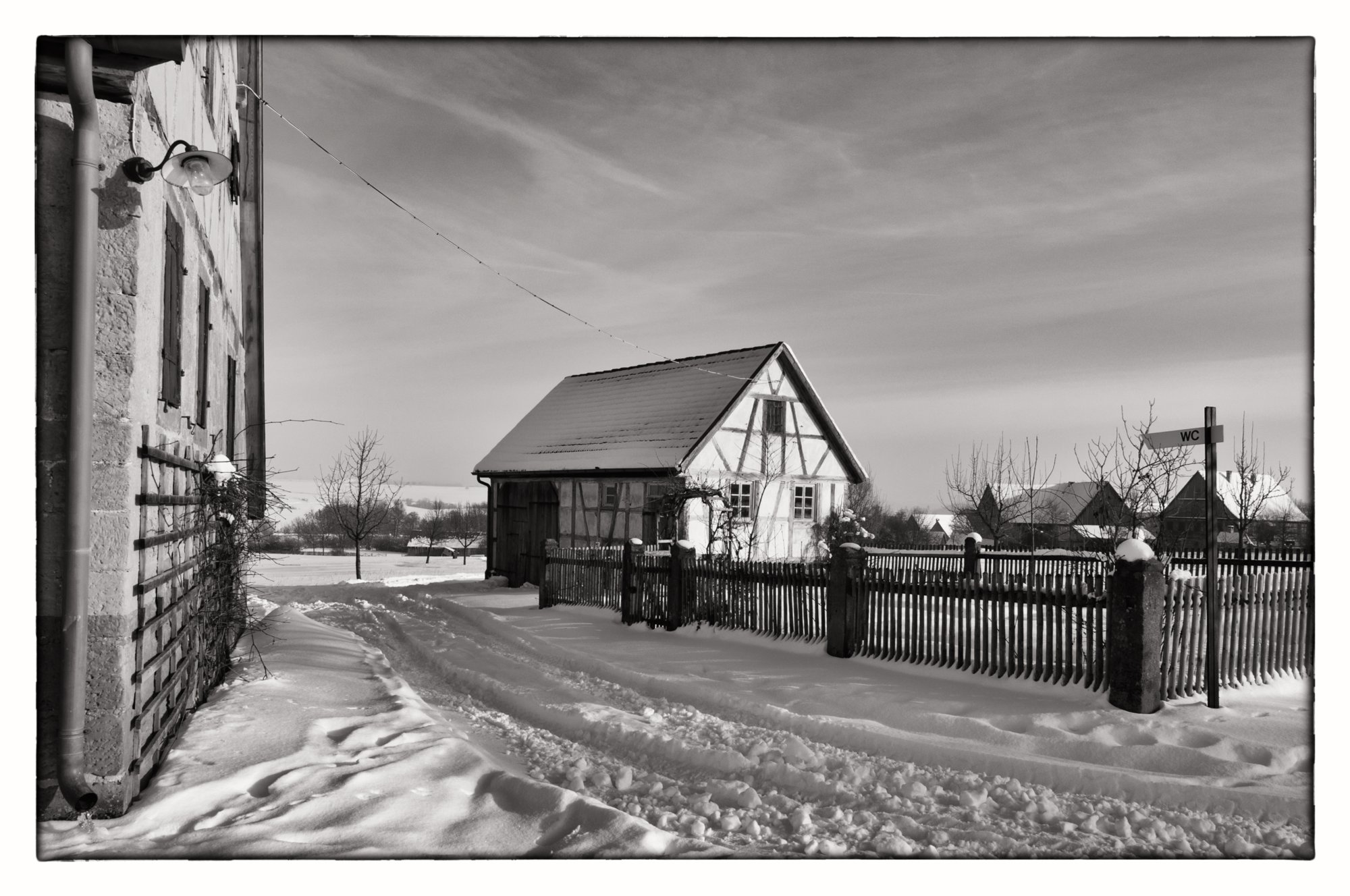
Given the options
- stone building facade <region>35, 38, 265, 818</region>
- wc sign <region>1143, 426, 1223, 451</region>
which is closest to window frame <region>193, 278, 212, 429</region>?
stone building facade <region>35, 38, 265, 818</region>

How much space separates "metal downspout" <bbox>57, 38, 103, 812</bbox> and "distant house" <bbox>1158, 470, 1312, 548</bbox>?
16.0 metres

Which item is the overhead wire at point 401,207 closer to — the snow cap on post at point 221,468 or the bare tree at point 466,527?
the snow cap on post at point 221,468

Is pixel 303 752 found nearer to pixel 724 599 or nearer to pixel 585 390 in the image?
pixel 724 599

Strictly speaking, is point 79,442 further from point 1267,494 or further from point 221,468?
point 1267,494

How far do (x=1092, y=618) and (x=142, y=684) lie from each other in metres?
6.81

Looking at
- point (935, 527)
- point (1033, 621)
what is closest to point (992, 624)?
point (1033, 621)

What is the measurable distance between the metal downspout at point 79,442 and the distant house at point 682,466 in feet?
40.5

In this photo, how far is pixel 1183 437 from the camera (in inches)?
248

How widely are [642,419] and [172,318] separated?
14102 mm

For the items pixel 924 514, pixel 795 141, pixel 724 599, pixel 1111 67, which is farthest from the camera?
pixel 924 514

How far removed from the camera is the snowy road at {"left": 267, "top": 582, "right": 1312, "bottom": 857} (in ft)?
13.4

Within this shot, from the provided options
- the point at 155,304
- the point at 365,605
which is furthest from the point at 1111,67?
the point at 365,605

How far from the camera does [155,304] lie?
4133mm

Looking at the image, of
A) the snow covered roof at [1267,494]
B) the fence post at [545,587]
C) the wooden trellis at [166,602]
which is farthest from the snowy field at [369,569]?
the snow covered roof at [1267,494]
